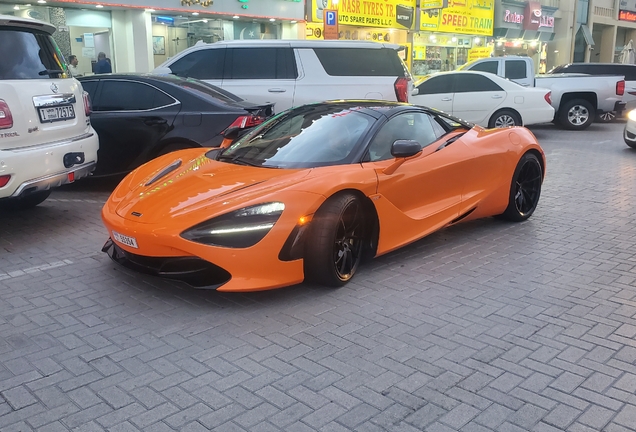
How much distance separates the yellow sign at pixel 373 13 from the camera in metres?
20.6

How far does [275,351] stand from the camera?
12.1 ft

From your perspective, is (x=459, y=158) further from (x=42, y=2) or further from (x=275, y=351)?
(x=42, y=2)

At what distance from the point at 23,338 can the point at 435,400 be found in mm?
2533

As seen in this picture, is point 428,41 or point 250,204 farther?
point 428,41

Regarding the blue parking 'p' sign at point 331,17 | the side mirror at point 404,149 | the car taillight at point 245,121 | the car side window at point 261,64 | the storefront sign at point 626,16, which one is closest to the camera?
the side mirror at point 404,149

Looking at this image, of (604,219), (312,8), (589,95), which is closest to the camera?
Answer: (604,219)

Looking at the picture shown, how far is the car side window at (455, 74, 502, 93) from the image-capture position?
13.9 meters

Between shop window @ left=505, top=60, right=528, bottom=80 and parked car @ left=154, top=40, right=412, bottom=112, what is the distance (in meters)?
6.85

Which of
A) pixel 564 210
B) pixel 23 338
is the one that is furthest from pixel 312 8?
pixel 23 338

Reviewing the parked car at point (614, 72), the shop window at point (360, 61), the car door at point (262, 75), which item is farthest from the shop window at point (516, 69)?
the car door at point (262, 75)

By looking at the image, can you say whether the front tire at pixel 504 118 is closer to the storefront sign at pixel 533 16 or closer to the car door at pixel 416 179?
the car door at pixel 416 179

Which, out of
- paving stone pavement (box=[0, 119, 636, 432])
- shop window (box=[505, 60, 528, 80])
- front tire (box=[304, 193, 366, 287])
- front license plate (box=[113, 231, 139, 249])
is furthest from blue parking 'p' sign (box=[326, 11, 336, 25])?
front license plate (box=[113, 231, 139, 249])

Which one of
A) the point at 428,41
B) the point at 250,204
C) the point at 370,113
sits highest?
the point at 428,41

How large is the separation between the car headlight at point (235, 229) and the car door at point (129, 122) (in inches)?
159
